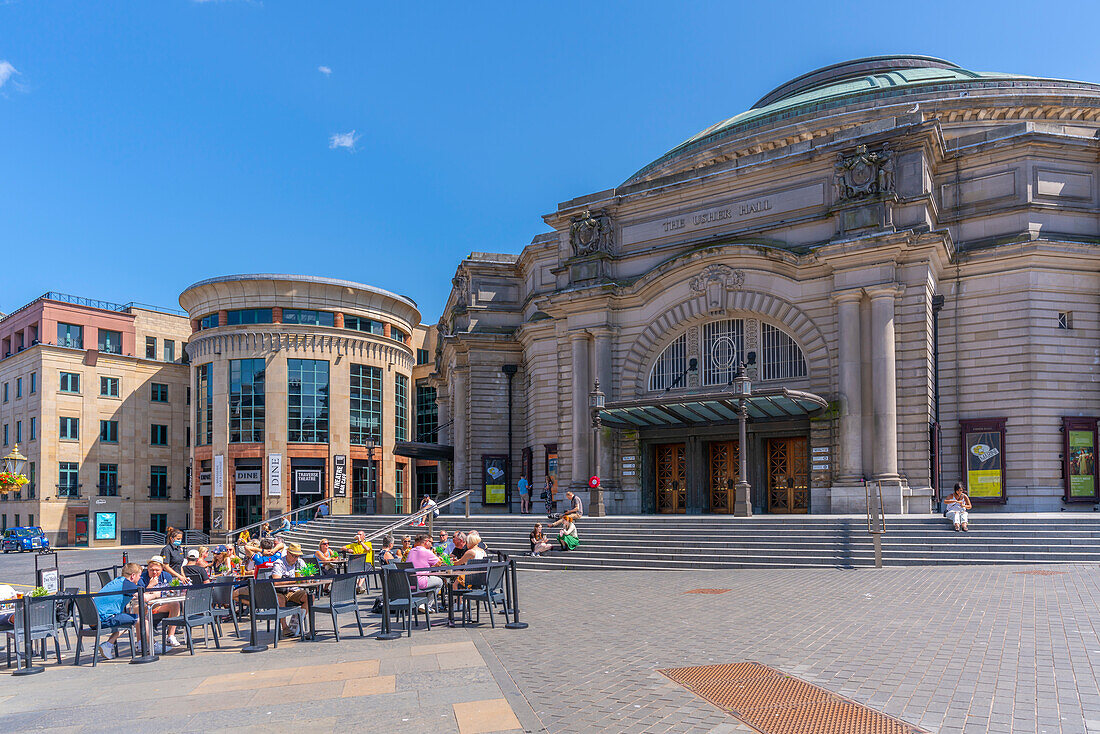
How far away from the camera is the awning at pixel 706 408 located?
25578mm

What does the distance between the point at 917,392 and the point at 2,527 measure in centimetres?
6108

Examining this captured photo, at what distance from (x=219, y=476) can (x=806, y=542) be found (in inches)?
1610

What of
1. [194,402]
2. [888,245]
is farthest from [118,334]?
[888,245]

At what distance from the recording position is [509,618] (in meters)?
13.7

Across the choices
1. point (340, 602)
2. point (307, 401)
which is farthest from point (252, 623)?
point (307, 401)

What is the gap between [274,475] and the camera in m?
50.9

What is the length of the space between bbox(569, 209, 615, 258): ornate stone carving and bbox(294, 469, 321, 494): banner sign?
26.5 metres

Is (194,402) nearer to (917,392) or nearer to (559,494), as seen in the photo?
(559,494)

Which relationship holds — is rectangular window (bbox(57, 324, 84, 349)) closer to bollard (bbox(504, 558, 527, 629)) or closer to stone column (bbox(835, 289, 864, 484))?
stone column (bbox(835, 289, 864, 484))

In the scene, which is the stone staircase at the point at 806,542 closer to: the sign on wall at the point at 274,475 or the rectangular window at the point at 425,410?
the sign on wall at the point at 274,475

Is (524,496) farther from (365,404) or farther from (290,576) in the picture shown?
(365,404)

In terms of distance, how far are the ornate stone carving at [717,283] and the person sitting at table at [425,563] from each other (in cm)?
1716

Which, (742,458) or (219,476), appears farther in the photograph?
(219,476)

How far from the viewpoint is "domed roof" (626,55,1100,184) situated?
36969mm
